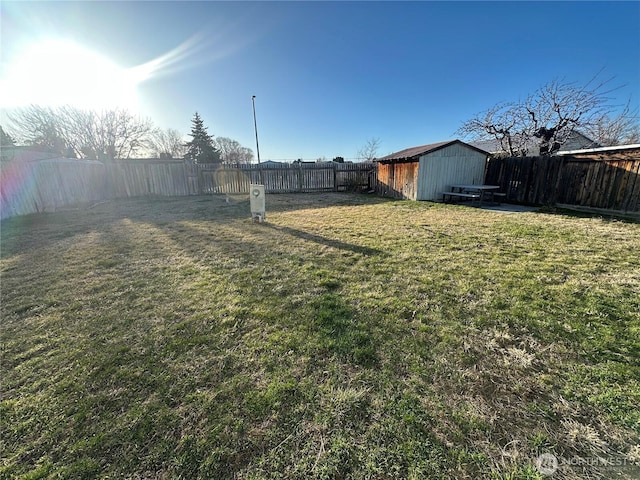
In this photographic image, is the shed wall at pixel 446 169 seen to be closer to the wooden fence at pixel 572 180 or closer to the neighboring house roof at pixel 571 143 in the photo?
the wooden fence at pixel 572 180

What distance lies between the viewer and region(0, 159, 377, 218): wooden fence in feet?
24.0

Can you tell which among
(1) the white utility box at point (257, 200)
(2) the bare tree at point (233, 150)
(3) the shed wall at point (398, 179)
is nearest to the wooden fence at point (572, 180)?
(3) the shed wall at point (398, 179)

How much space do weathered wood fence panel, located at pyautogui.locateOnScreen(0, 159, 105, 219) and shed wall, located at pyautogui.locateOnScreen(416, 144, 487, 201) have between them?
1262cm

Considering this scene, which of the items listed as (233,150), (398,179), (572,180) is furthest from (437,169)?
(233,150)

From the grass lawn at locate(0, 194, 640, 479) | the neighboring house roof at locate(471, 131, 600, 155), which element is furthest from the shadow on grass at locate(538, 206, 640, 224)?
the neighboring house roof at locate(471, 131, 600, 155)

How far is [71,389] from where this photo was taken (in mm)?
1661

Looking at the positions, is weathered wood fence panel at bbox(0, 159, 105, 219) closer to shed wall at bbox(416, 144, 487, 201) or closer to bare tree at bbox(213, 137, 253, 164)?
shed wall at bbox(416, 144, 487, 201)

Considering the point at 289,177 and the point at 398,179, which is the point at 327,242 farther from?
the point at 289,177

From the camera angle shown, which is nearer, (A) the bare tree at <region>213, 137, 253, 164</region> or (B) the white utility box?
(B) the white utility box

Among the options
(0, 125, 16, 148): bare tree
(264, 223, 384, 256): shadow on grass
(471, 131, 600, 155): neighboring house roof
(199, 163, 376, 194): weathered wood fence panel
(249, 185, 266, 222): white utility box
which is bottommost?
(264, 223, 384, 256): shadow on grass

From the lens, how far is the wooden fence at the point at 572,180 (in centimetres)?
668

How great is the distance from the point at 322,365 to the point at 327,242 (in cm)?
307

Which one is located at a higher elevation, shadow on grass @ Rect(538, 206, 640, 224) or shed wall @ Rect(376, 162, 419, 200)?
shed wall @ Rect(376, 162, 419, 200)

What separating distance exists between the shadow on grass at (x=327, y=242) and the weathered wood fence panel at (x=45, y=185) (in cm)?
740
